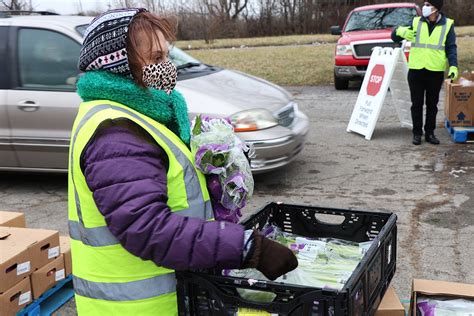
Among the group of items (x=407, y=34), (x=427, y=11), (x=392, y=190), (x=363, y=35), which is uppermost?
(x=427, y=11)

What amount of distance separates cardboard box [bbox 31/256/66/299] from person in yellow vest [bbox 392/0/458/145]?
16.9 feet

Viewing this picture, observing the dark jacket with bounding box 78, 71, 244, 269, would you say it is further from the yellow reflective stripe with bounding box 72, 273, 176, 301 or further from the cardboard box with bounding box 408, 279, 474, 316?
the cardboard box with bounding box 408, 279, 474, 316

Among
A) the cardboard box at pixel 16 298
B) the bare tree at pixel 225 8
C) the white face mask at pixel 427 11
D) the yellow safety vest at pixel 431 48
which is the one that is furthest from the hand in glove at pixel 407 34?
the bare tree at pixel 225 8

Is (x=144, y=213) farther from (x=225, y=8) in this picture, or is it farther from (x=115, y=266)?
(x=225, y=8)

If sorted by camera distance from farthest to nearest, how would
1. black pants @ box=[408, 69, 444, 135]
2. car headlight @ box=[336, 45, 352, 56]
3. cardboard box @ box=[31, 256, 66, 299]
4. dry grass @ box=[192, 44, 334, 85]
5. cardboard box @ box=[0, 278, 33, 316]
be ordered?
dry grass @ box=[192, 44, 334, 85]
car headlight @ box=[336, 45, 352, 56]
black pants @ box=[408, 69, 444, 135]
cardboard box @ box=[31, 256, 66, 299]
cardboard box @ box=[0, 278, 33, 316]

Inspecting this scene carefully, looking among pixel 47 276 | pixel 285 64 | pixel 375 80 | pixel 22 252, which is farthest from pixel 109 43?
pixel 285 64

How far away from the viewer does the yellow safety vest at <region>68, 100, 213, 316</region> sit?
1597 millimetres

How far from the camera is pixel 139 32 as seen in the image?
1611 millimetres

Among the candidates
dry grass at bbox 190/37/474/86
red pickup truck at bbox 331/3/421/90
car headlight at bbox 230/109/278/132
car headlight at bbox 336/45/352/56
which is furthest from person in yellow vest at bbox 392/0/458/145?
dry grass at bbox 190/37/474/86

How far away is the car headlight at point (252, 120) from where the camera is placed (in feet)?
17.1

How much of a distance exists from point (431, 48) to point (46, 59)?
4554 mm

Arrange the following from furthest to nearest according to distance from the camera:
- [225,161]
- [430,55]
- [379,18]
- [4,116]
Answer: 1. [379,18]
2. [430,55]
3. [4,116]
4. [225,161]

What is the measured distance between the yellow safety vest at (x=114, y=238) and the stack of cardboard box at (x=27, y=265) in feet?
5.35

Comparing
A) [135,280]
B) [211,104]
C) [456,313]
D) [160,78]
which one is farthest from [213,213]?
[211,104]
